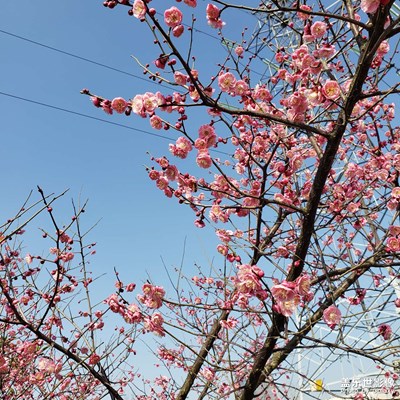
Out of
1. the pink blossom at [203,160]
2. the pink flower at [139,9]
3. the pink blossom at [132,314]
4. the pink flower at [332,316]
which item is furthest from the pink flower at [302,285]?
the pink flower at [139,9]

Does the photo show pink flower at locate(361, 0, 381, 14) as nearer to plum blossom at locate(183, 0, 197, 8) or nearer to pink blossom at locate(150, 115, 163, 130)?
plum blossom at locate(183, 0, 197, 8)

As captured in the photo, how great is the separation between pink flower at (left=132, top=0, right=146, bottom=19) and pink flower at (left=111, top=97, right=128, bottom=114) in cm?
52

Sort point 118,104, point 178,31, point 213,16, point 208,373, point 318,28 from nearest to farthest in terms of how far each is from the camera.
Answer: point 178,31
point 118,104
point 213,16
point 318,28
point 208,373

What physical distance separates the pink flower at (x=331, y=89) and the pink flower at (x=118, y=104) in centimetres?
129

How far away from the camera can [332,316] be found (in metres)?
2.52

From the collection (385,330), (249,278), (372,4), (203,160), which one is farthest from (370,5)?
(385,330)

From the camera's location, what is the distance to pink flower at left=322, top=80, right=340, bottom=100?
248 cm

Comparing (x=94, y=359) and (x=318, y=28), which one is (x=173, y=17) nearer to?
(x=318, y=28)

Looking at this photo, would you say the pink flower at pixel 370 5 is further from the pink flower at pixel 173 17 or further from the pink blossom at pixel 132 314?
the pink blossom at pixel 132 314

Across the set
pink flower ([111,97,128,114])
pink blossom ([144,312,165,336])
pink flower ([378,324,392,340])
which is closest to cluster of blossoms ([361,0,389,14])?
pink flower ([111,97,128,114])

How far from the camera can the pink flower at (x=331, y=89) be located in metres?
2.48

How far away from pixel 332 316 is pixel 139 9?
2187mm

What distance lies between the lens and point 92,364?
10.3 ft

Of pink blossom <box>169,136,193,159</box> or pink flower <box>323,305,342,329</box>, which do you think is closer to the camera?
pink flower <box>323,305,342,329</box>
